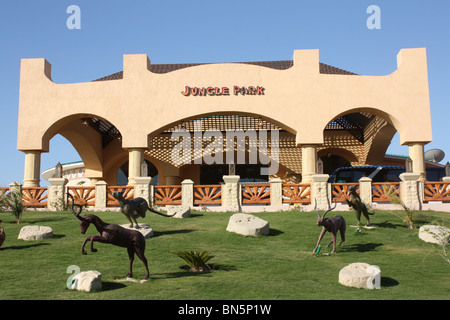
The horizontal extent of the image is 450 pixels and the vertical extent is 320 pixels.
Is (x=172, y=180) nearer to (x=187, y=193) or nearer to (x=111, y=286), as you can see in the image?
(x=187, y=193)

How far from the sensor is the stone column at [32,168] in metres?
21.1

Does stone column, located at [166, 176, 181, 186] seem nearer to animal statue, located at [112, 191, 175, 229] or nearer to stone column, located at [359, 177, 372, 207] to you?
stone column, located at [359, 177, 372, 207]

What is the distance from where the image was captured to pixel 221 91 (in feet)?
69.6

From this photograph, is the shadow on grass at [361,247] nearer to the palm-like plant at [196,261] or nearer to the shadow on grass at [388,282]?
the shadow on grass at [388,282]

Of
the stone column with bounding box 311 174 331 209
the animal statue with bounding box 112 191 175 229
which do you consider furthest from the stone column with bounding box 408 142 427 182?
the animal statue with bounding box 112 191 175 229

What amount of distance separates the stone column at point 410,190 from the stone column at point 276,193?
5.46 metres

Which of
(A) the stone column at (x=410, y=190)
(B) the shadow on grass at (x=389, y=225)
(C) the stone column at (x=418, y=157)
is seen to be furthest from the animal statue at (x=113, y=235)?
(C) the stone column at (x=418, y=157)

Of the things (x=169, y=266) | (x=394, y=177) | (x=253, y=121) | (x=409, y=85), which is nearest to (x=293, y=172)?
(x=253, y=121)

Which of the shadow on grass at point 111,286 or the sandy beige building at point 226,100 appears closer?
the shadow on grass at point 111,286

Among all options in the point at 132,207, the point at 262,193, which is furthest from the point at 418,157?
the point at 132,207
